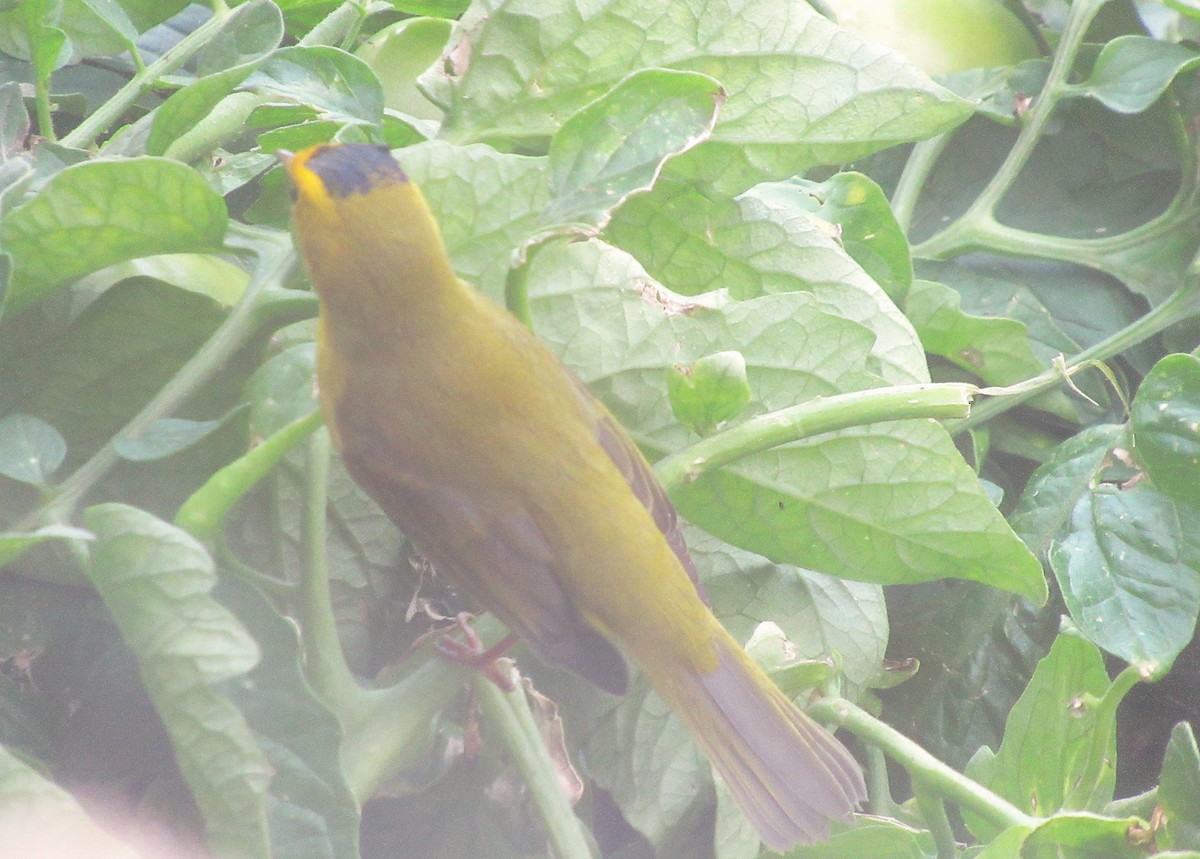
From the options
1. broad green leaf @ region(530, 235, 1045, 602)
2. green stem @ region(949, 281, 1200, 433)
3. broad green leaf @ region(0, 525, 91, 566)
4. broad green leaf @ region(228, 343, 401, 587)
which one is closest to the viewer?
broad green leaf @ region(0, 525, 91, 566)

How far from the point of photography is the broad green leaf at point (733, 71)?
653 mm

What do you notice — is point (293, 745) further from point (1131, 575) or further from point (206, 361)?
point (1131, 575)

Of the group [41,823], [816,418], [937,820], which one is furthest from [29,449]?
[937,820]

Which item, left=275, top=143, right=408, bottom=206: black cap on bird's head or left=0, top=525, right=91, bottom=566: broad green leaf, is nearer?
left=0, top=525, right=91, bottom=566: broad green leaf

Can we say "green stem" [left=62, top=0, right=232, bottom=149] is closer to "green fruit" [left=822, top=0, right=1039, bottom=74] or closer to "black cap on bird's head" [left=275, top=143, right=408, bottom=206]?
"black cap on bird's head" [left=275, top=143, right=408, bottom=206]

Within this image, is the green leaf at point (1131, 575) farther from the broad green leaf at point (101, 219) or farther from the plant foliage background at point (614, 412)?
the broad green leaf at point (101, 219)

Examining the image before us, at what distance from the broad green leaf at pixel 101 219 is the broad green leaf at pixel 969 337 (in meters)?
0.49

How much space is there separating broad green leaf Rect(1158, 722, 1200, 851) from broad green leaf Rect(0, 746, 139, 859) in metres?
0.48

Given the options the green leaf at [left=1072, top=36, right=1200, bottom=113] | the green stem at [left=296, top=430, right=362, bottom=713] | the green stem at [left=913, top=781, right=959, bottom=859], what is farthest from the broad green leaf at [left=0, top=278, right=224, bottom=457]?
the green leaf at [left=1072, top=36, right=1200, bottom=113]

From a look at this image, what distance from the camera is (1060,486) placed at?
0.78 meters

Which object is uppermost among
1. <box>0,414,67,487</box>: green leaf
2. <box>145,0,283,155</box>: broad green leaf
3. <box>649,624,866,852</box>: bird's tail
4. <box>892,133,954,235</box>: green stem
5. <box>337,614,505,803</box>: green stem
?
<box>145,0,283,155</box>: broad green leaf

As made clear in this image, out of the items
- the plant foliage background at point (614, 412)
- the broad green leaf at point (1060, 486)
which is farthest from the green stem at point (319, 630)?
the broad green leaf at point (1060, 486)

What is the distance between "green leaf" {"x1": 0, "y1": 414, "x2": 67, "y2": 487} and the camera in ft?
1.63

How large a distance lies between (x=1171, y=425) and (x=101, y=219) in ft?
2.06
